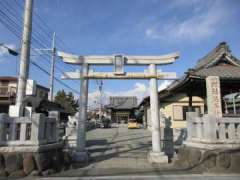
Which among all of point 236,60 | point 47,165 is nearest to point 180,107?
point 236,60

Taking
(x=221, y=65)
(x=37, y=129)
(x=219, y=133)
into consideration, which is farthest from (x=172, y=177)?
(x=221, y=65)

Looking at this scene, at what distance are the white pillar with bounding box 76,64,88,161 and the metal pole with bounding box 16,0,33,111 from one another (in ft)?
8.92

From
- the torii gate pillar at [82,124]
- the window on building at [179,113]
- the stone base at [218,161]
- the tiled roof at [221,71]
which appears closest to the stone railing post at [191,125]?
the stone base at [218,161]

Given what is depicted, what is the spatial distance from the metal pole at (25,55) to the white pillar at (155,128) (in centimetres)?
515

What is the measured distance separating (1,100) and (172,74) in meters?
24.7

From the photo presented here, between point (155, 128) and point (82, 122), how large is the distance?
317cm

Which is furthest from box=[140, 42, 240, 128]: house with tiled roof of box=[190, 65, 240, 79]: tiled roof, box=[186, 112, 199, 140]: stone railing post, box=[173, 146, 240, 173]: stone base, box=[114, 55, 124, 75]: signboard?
box=[114, 55, 124, 75]: signboard

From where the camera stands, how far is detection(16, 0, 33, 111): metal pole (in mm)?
→ 7566

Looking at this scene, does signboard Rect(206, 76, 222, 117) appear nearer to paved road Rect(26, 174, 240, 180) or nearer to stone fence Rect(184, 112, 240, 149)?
stone fence Rect(184, 112, 240, 149)

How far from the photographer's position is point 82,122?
974cm

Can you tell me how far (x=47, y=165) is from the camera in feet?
23.4

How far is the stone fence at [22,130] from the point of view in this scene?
6.95 m

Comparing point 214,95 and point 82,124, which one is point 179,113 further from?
point 82,124

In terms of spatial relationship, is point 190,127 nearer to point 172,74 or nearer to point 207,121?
point 207,121
